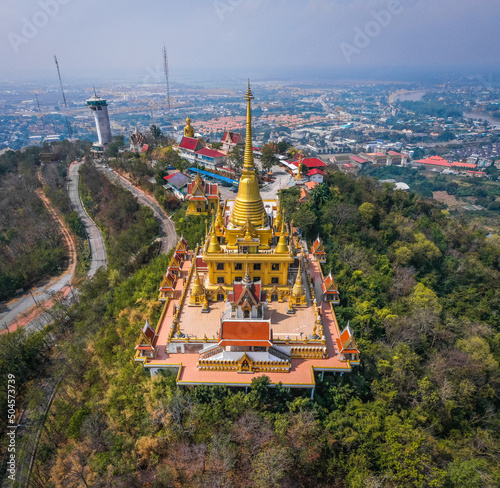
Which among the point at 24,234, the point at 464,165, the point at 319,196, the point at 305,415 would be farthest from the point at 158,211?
the point at 464,165

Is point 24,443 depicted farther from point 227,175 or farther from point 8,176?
point 8,176

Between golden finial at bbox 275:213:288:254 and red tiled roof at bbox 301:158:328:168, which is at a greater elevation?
golden finial at bbox 275:213:288:254

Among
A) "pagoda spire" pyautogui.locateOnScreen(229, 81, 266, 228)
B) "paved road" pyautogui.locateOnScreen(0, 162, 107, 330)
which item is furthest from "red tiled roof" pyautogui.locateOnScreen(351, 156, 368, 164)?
"pagoda spire" pyautogui.locateOnScreen(229, 81, 266, 228)

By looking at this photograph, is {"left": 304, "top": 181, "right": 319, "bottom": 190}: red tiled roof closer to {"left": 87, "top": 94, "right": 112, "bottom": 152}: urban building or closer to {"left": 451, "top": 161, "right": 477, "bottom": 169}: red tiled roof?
{"left": 87, "top": 94, "right": 112, "bottom": 152}: urban building

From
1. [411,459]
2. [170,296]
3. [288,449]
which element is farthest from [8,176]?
[411,459]

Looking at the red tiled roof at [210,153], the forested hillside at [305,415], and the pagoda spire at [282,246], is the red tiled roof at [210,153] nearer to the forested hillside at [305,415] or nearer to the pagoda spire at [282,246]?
the forested hillside at [305,415]

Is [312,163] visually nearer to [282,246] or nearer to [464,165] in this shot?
[282,246]

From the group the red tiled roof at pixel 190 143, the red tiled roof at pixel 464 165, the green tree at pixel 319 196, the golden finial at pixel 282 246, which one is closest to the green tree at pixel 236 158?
the red tiled roof at pixel 190 143
